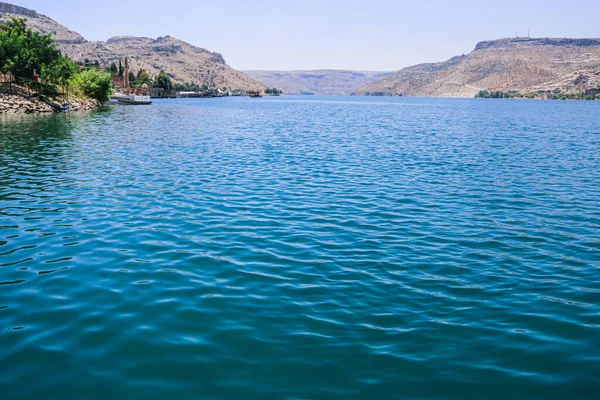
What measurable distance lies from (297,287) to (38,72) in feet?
293

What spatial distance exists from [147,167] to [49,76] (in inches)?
2714

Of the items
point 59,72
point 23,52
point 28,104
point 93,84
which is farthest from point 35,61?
point 93,84

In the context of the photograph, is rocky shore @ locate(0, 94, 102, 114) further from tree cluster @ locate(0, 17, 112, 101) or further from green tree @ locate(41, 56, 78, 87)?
tree cluster @ locate(0, 17, 112, 101)

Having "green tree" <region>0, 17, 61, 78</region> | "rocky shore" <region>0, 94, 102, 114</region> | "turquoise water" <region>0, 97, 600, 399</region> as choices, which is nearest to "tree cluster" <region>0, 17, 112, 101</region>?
"green tree" <region>0, 17, 61, 78</region>

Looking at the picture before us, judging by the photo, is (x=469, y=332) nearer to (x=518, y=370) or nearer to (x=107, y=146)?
(x=518, y=370)

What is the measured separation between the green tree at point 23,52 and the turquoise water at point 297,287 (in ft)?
219

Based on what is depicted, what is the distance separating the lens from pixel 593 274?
13.2 metres

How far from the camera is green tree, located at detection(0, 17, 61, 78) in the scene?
80.2 m

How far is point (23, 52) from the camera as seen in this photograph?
81.5 meters

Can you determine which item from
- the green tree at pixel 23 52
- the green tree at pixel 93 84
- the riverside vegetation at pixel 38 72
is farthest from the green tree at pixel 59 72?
the green tree at pixel 93 84

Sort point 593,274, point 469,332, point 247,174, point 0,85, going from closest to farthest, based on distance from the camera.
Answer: point 469,332 < point 593,274 < point 247,174 < point 0,85

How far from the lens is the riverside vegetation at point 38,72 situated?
7988 centimetres

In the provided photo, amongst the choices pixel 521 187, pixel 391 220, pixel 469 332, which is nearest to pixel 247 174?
Answer: pixel 391 220

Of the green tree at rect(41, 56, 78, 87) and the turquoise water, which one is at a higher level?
the green tree at rect(41, 56, 78, 87)
